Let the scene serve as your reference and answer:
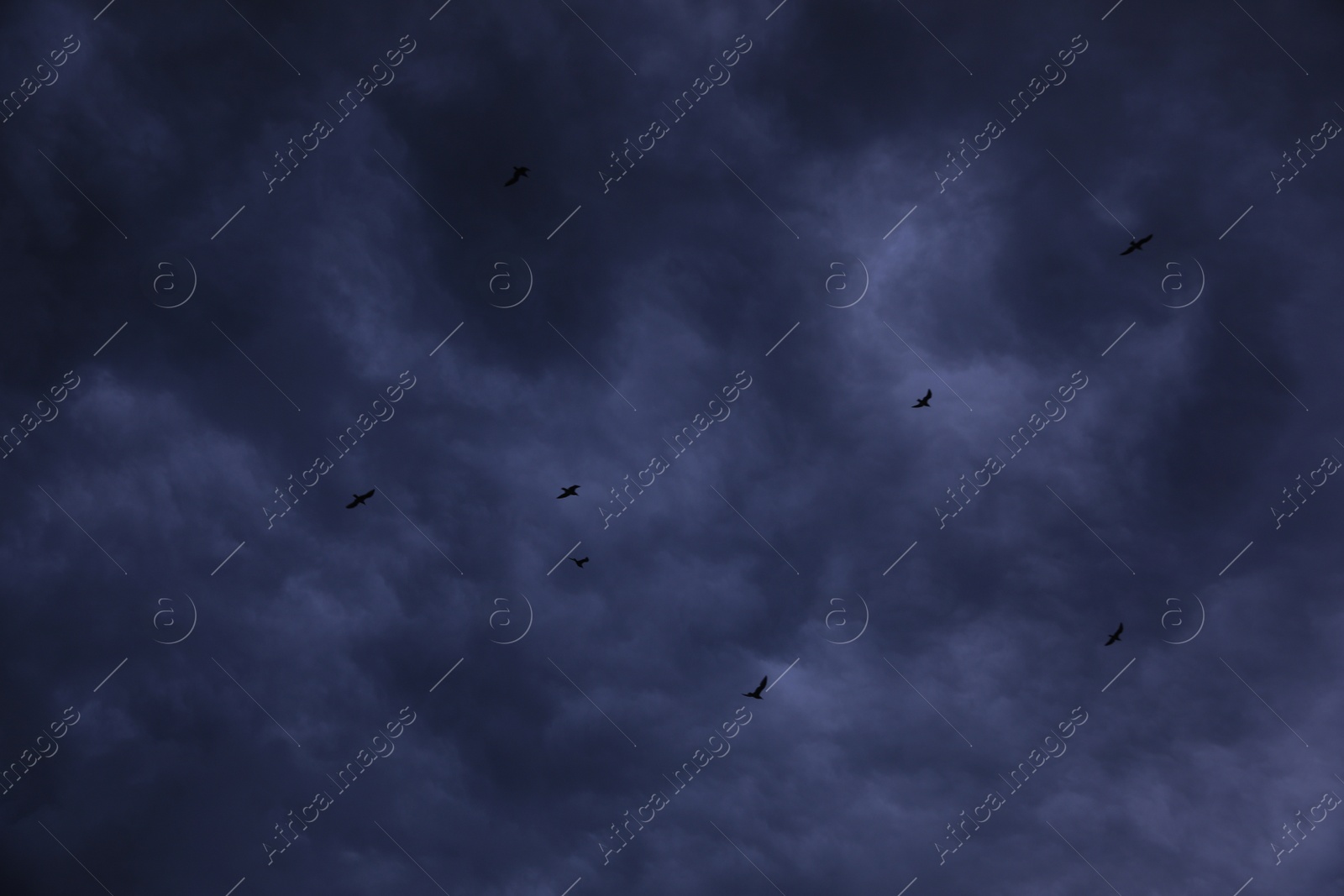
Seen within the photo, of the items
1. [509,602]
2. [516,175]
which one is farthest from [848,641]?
[516,175]

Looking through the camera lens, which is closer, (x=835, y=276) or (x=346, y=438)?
(x=835, y=276)

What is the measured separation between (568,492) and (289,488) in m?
72.3

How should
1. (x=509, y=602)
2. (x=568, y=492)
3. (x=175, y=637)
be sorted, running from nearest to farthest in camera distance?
(x=568, y=492)
(x=509, y=602)
(x=175, y=637)

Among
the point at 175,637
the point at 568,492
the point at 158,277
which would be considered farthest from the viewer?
the point at 175,637

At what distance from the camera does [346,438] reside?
307ft

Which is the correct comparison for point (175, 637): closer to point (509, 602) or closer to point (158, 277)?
point (509, 602)

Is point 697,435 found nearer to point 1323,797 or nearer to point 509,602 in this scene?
point 509,602

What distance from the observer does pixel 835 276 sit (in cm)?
8169

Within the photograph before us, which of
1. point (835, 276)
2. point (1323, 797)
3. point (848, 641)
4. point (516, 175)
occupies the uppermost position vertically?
point (516, 175)

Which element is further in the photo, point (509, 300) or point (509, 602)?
point (509, 602)

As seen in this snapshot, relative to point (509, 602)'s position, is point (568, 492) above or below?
below

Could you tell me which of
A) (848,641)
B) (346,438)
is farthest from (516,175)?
(848,641)

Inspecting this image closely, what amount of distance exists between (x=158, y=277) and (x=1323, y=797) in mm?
135549

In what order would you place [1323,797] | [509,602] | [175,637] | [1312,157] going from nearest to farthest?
[1323,797] < [1312,157] < [509,602] < [175,637]
